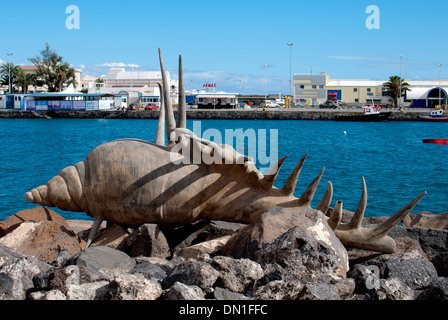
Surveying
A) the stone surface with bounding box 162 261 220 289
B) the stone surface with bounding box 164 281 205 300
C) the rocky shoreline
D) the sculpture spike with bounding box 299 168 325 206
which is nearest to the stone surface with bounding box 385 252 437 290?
the rocky shoreline

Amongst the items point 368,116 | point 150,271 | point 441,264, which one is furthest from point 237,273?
point 368,116

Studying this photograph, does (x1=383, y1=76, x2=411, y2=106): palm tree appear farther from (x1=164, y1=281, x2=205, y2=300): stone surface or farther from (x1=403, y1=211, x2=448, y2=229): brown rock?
(x1=164, y1=281, x2=205, y2=300): stone surface

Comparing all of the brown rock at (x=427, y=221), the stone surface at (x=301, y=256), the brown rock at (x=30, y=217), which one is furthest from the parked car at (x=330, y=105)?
the stone surface at (x=301, y=256)

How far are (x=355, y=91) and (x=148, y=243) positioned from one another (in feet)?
327

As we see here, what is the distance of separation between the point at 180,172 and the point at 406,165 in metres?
25.0

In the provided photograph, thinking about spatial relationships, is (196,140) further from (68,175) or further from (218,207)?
(68,175)

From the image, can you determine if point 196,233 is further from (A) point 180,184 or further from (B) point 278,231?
(B) point 278,231

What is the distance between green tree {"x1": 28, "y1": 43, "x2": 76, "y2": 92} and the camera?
97.3 meters

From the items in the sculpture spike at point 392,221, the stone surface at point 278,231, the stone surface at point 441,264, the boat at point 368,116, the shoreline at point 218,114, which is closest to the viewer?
the stone surface at point 278,231

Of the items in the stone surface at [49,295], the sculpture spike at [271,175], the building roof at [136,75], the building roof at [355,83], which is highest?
the building roof at [136,75]

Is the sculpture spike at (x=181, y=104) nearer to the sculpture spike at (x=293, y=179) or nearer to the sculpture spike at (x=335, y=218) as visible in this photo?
the sculpture spike at (x=293, y=179)

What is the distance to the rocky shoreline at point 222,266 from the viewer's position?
215 inches

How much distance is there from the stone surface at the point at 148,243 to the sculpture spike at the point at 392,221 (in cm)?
319

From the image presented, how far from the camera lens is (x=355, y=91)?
335 feet
